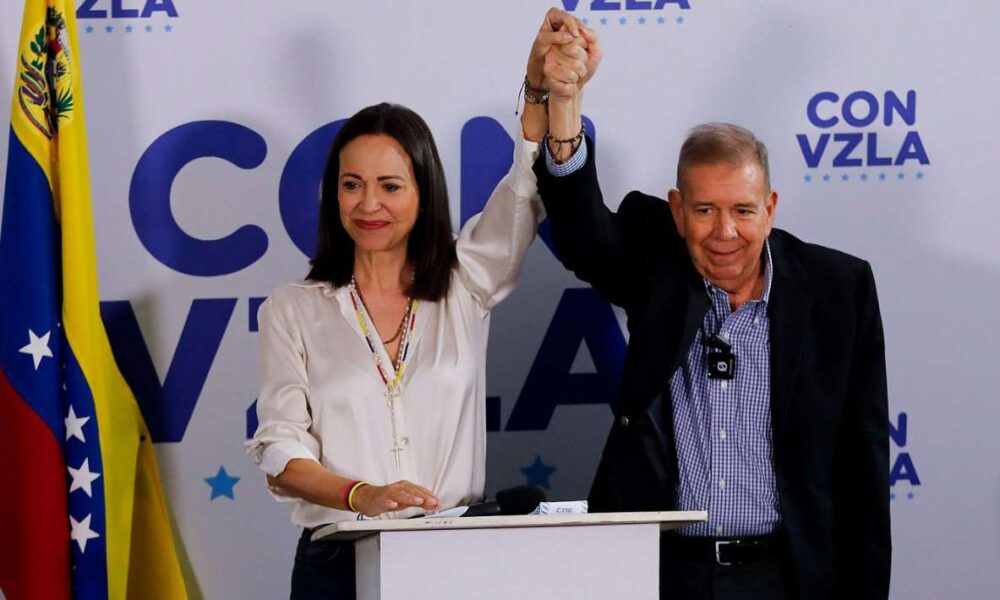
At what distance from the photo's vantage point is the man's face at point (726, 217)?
9.23 feet

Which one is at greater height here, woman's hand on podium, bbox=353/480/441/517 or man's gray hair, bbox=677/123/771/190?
man's gray hair, bbox=677/123/771/190

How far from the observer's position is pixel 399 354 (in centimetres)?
295

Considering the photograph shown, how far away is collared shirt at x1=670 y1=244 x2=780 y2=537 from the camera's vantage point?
283cm

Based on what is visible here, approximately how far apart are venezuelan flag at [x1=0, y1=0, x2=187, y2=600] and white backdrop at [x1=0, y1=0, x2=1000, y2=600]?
0.87 ft

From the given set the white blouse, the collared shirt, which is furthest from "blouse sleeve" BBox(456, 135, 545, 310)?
the collared shirt

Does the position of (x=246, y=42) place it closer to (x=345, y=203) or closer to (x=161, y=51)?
(x=161, y=51)

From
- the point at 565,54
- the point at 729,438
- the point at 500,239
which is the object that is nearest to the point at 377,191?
the point at 500,239

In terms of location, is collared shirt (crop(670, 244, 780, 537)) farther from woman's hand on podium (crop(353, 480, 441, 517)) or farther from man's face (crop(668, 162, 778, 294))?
woman's hand on podium (crop(353, 480, 441, 517))

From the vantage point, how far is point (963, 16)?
12.2ft

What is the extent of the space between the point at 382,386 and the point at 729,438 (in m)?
0.75

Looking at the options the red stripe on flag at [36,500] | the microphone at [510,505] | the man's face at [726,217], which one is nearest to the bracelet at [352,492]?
the microphone at [510,505]

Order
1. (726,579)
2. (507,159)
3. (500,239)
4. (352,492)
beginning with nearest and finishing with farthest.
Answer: (352,492)
(726,579)
(500,239)
(507,159)

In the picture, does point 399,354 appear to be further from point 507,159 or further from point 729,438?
point 507,159

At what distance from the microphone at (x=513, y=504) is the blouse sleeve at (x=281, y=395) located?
0.48 m
